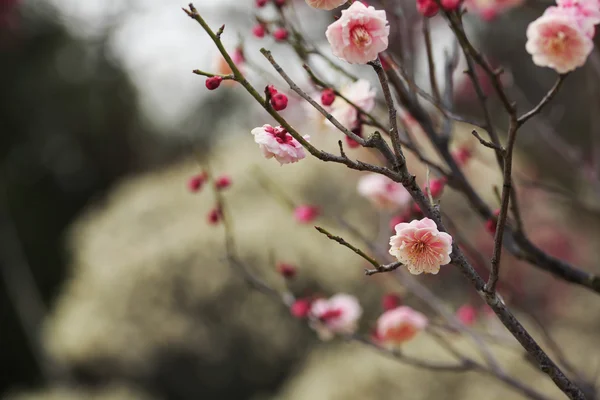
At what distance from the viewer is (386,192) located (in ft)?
3.48

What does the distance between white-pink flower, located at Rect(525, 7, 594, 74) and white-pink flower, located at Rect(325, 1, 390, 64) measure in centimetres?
13

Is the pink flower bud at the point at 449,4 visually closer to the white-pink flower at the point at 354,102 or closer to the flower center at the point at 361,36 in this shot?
the flower center at the point at 361,36

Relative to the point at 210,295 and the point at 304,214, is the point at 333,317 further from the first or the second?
the point at 210,295

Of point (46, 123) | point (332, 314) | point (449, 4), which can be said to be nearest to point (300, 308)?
point (332, 314)

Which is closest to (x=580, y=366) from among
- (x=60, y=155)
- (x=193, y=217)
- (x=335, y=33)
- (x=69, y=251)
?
(x=335, y=33)

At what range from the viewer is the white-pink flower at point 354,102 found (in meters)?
0.75

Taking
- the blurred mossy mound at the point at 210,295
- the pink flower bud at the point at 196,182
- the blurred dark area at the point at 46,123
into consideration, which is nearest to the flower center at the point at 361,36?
the pink flower bud at the point at 196,182

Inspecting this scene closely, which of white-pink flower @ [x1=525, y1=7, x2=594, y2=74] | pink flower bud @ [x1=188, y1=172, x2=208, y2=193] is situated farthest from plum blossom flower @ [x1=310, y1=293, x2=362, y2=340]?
white-pink flower @ [x1=525, y1=7, x2=594, y2=74]

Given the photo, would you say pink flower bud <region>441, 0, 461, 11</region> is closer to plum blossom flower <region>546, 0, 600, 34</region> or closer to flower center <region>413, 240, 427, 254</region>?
plum blossom flower <region>546, 0, 600, 34</region>

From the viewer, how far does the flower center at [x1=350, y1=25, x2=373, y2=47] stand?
0.51 meters

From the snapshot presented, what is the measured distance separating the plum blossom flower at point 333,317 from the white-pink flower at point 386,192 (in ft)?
0.65

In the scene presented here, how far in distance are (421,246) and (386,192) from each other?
54 centimetres

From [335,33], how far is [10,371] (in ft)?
14.4

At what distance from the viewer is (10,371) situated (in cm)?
419
